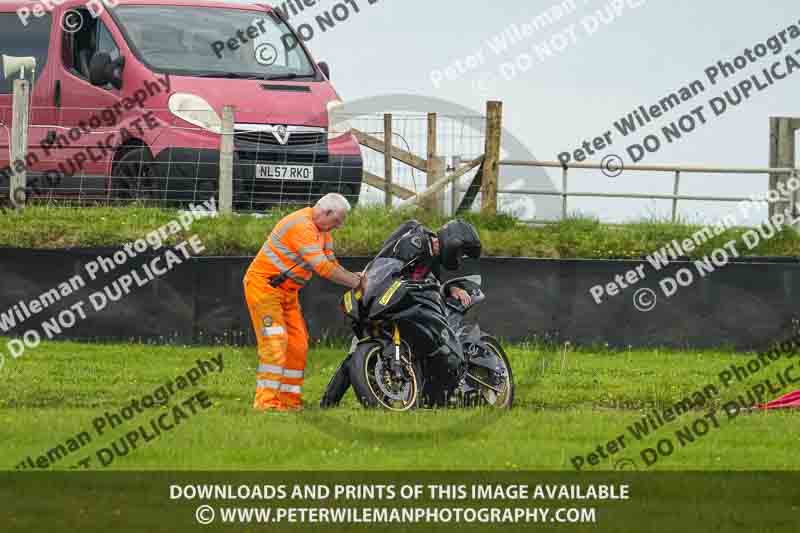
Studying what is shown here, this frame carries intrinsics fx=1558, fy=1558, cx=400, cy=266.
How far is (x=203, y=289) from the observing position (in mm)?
15922

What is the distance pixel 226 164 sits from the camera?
1792cm

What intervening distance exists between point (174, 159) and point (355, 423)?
7954 millimetres

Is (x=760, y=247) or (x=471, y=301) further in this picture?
(x=760, y=247)

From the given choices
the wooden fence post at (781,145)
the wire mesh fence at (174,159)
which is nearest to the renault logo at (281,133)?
the wire mesh fence at (174,159)

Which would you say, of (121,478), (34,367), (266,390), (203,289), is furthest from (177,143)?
(121,478)

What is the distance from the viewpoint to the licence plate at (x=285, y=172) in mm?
18109

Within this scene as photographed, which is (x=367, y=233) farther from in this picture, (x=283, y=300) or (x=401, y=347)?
(x=401, y=347)

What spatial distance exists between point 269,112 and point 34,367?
503 centimetres

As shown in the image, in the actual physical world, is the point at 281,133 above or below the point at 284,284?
above

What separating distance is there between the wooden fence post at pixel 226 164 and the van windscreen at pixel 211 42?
27.2 inches

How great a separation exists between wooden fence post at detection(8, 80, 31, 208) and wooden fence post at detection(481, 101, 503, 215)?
5.55m

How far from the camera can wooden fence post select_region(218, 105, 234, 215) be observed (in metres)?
17.7

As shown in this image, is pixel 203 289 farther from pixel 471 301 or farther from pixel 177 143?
pixel 471 301

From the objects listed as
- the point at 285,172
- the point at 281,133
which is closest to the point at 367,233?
the point at 285,172
